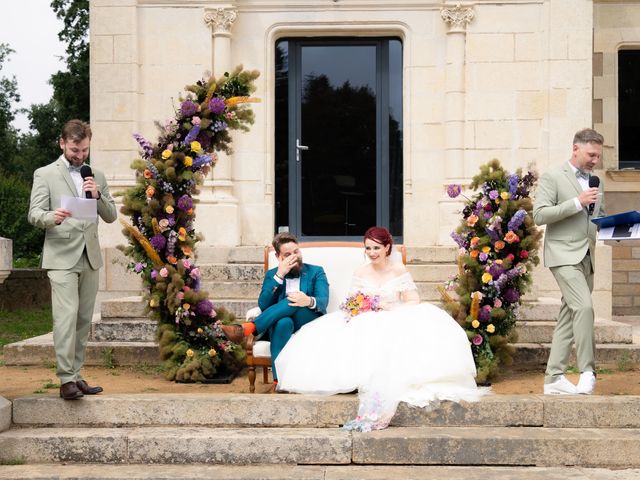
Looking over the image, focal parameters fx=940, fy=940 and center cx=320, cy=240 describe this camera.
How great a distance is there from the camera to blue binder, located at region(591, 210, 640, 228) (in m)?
6.26

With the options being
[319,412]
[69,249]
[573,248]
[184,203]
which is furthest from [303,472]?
[184,203]

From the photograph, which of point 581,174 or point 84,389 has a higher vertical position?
point 581,174

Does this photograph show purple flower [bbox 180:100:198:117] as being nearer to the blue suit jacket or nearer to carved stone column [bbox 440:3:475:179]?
the blue suit jacket

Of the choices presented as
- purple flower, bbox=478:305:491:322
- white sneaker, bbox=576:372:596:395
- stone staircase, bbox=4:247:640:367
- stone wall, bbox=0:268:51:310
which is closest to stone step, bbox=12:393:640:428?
white sneaker, bbox=576:372:596:395

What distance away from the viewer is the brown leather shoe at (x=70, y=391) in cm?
617

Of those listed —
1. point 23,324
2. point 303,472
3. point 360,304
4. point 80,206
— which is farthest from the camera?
point 23,324

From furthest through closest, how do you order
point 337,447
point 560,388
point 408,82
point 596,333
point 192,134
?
1. point 408,82
2. point 596,333
3. point 192,134
4. point 560,388
5. point 337,447

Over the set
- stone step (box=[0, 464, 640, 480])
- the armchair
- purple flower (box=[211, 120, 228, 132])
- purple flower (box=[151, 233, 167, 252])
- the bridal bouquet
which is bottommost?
stone step (box=[0, 464, 640, 480])

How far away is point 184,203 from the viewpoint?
7566 millimetres

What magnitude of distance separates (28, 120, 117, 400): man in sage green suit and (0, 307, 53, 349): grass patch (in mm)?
5555

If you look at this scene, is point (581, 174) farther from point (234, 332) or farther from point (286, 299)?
point (234, 332)

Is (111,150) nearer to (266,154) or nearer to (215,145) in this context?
(266,154)

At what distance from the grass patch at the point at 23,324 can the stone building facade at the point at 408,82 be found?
2.31 m

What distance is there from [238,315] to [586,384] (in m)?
3.77
